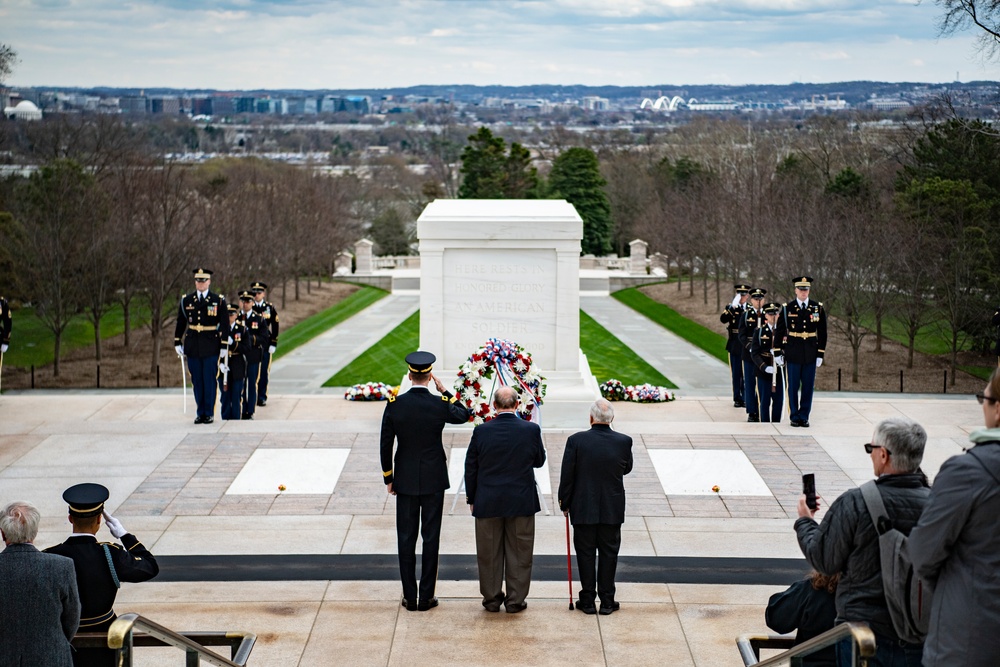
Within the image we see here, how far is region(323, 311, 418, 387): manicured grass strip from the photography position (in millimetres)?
23719

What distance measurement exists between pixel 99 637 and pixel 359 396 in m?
11.9

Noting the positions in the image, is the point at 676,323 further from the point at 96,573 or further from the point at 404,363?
the point at 96,573

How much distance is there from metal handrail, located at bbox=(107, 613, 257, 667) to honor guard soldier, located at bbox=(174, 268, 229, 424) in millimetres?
9215

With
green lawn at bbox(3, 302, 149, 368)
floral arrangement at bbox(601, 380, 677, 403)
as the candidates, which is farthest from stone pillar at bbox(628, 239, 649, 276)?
floral arrangement at bbox(601, 380, 677, 403)

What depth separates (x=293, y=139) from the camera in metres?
181

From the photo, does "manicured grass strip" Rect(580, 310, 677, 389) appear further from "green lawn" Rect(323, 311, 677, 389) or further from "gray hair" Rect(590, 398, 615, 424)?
"gray hair" Rect(590, 398, 615, 424)

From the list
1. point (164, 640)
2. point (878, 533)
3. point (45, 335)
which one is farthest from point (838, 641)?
point (45, 335)

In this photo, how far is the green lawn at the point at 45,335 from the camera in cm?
2917

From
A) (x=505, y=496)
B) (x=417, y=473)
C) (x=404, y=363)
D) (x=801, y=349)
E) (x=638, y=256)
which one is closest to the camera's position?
(x=505, y=496)

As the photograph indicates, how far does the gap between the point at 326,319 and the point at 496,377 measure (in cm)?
2401

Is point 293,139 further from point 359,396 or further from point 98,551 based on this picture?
point 98,551

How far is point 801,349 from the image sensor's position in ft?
51.4

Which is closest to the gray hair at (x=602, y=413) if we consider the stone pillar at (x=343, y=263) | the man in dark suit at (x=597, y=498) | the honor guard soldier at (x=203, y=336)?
the man in dark suit at (x=597, y=498)

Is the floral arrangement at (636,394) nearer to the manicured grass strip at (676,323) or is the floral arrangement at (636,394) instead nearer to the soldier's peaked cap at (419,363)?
the manicured grass strip at (676,323)
